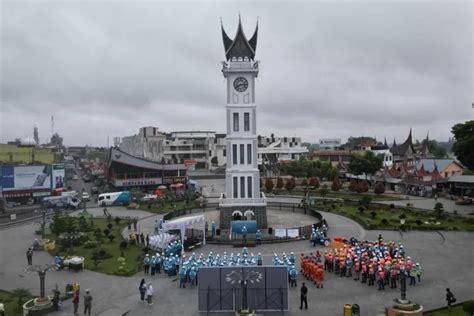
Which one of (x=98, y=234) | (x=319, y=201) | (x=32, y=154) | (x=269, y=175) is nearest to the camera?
(x=98, y=234)

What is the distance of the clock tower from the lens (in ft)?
148

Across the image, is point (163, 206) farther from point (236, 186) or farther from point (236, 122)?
point (236, 122)

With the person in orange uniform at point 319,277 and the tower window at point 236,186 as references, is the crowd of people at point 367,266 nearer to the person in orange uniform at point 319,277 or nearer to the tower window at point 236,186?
the person in orange uniform at point 319,277

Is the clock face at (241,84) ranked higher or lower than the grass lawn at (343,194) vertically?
higher

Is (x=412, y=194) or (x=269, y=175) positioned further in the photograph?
(x=269, y=175)

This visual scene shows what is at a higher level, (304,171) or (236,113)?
(236,113)

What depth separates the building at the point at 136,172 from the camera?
85.2 metres

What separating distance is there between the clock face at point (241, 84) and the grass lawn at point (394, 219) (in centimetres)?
2080

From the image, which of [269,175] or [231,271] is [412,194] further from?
[231,271]

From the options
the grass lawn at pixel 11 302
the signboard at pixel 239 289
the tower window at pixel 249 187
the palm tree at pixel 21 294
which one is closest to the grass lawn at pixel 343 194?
the tower window at pixel 249 187

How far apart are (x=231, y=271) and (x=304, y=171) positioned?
7227 centimetres

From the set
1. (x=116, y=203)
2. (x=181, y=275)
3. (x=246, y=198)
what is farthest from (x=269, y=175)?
(x=181, y=275)

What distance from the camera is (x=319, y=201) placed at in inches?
2643

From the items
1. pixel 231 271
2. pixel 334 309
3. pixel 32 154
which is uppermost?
pixel 32 154
